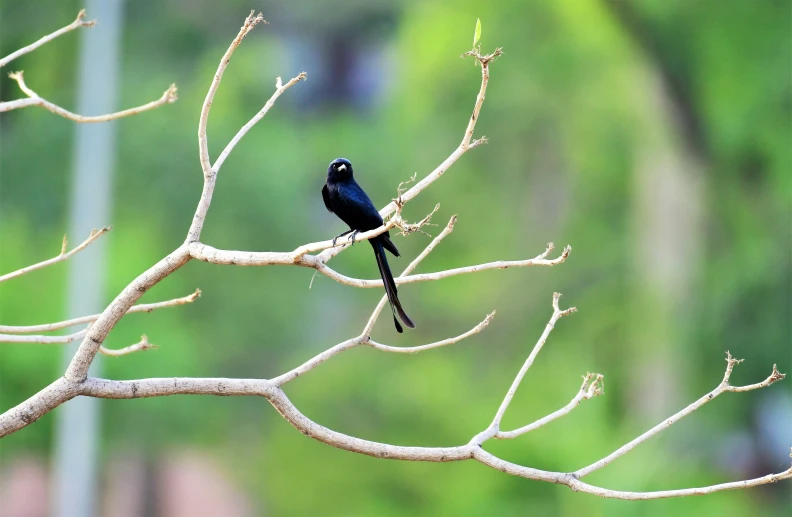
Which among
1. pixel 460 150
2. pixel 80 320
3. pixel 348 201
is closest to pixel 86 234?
A: pixel 348 201

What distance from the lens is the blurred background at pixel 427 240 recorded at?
12477mm

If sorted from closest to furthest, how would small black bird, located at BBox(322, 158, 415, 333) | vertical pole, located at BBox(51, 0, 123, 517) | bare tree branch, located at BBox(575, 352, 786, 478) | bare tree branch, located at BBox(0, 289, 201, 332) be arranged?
bare tree branch, located at BBox(575, 352, 786, 478) → bare tree branch, located at BBox(0, 289, 201, 332) → small black bird, located at BBox(322, 158, 415, 333) → vertical pole, located at BBox(51, 0, 123, 517)

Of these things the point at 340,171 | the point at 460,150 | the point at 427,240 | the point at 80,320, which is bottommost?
the point at 80,320

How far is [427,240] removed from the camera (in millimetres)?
13453

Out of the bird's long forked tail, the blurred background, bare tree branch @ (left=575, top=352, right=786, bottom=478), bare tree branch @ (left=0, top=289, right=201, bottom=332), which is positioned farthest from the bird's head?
the blurred background

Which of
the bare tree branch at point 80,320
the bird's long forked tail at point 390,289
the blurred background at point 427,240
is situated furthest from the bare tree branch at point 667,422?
the blurred background at point 427,240

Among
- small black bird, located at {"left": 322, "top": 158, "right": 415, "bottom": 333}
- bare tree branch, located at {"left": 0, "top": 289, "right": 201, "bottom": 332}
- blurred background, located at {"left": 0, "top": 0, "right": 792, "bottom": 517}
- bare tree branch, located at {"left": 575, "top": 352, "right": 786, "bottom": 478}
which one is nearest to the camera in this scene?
bare tree branch, located at {"left": 575, "top": 352, "right": 786, "bottom": 478}

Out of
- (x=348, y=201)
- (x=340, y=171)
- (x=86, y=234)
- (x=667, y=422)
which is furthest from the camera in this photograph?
(x=86, y=234)

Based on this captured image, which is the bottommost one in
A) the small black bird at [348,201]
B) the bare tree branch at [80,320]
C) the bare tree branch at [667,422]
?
the bare tree branch at [667,422]

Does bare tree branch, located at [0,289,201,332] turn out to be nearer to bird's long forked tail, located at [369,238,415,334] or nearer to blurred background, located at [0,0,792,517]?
bird's long forked tail, located at [369,238,415,334]

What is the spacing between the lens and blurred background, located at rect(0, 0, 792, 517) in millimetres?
12477

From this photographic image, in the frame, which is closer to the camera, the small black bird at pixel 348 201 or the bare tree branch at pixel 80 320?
the bare tree branch at pixel 80 320

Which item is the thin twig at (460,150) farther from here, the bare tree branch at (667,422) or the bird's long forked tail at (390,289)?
the bare tree branch at (667,422)

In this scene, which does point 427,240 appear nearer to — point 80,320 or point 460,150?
point 80,320
